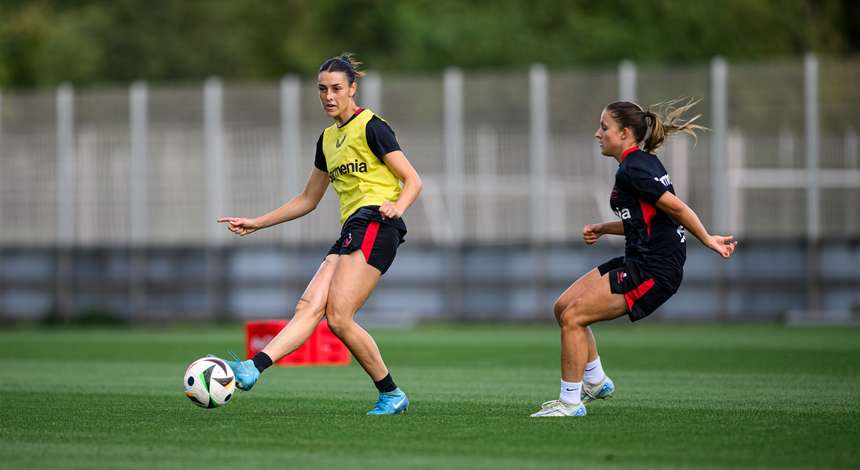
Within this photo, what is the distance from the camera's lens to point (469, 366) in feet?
45.6

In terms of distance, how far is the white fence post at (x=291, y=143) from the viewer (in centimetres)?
2462

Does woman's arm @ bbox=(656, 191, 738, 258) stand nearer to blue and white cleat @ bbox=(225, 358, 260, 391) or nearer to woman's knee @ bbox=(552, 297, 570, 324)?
woman's knee @ bbox=(552, 297, 570, 324)

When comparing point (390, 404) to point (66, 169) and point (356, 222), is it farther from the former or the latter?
point (66, 169)

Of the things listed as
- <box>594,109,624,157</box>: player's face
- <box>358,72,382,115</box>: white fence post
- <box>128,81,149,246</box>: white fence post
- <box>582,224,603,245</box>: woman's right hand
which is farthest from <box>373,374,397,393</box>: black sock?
<box>128,81,149,246</box>: white fence post

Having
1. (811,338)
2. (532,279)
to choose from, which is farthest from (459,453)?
(532,279)

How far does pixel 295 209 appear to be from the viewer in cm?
939

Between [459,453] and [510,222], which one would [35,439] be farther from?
[510,222]

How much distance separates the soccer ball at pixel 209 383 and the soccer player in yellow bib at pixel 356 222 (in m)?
0.32

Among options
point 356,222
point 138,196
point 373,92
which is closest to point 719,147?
point 373,92

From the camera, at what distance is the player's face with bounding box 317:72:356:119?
877 centimetres

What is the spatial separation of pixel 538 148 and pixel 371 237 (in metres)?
15.5

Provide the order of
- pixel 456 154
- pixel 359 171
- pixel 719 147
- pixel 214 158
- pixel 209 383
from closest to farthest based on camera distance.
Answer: pixel 209 383 < pixel 359 171 < pixel 719 147 < pixel 456 154 < pixel 214 158

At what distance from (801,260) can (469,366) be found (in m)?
10.6

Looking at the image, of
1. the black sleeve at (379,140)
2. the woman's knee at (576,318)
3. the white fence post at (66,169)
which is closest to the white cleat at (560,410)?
the woman's knee at (576,318)
